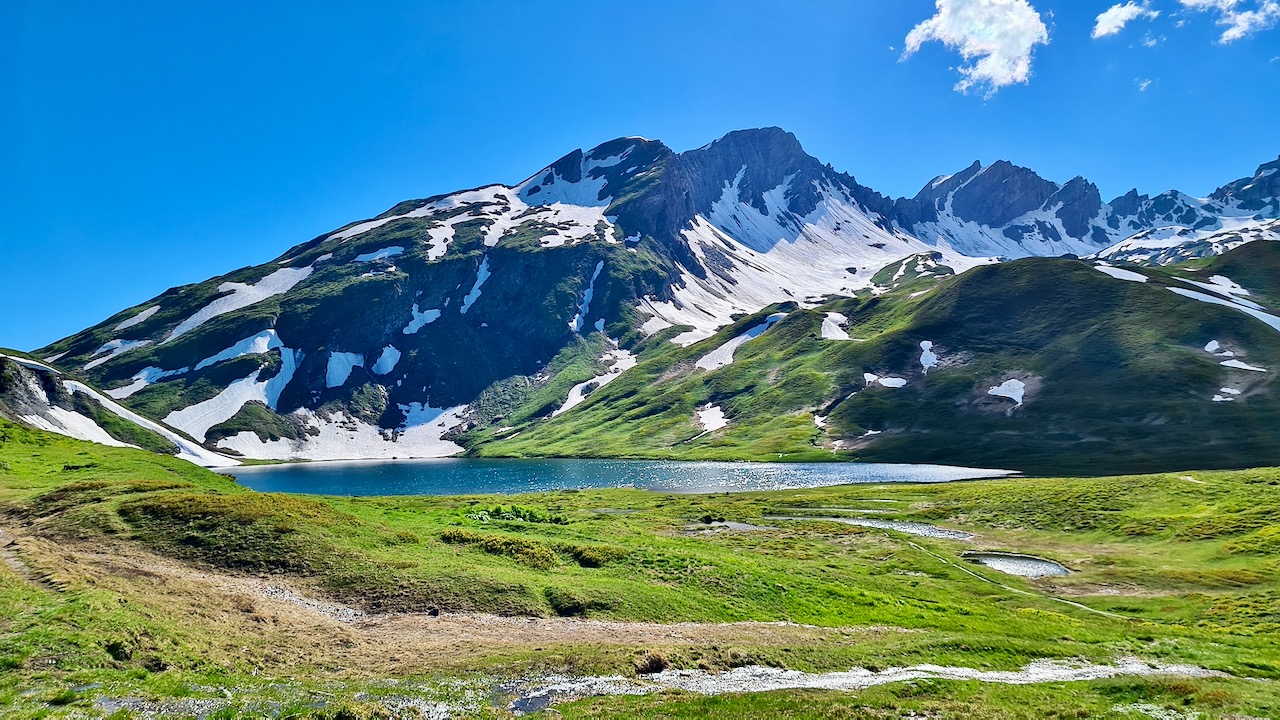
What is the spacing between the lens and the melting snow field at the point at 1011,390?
172 m

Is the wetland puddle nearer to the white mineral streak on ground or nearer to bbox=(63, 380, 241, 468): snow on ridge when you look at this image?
the white mineral streak on ground

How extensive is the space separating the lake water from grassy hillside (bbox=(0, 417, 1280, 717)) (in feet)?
203

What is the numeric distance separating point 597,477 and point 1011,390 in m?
125

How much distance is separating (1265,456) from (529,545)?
146 metres

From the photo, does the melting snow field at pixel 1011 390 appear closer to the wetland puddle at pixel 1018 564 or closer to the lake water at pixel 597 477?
the lake water at pixel 597 477

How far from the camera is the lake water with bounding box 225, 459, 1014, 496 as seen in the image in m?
123

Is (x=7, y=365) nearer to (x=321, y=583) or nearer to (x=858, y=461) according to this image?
(x=321, y=583)

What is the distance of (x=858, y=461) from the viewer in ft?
508

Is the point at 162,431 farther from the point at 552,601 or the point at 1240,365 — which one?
the point at 1240,365

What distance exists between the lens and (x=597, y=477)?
145500 mm

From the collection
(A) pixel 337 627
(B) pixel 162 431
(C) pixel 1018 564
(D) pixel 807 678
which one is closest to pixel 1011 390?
(C) pixel 1018 564

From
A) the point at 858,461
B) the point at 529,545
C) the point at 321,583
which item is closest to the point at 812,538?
the point at 529,545

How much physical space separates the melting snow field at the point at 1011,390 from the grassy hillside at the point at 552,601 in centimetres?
11955

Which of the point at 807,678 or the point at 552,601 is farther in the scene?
the point at 552,601
